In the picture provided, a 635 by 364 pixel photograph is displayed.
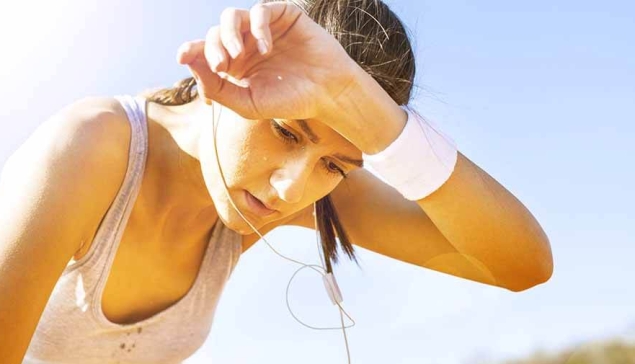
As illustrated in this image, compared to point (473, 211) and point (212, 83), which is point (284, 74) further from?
point (473, 211)

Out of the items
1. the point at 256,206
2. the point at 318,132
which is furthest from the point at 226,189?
the point at 318,132

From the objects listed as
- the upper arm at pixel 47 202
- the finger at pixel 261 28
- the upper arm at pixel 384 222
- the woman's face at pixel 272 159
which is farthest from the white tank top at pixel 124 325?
the finger at pixel 261 28

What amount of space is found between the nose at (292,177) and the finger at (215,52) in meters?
0.50

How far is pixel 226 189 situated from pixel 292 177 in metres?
0.22

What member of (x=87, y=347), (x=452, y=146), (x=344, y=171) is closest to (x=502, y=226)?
(x=452, y=146)

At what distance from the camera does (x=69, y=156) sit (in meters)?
1.58

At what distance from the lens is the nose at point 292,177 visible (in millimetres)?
1702

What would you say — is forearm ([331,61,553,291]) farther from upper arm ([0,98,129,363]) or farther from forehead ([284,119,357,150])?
upper arm ([0,98,129,363])

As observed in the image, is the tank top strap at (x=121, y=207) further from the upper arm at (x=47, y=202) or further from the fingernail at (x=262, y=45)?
the fingernail at (x=262, y=45)

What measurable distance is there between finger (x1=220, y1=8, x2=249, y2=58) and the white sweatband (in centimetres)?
58

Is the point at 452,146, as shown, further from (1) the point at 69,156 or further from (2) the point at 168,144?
(1) the point at 69,156

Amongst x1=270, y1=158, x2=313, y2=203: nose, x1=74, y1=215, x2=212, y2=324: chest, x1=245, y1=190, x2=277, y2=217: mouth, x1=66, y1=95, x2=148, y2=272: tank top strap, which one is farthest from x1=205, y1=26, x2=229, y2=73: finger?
x1=74, y1=215, x2=212, y2=324: chest

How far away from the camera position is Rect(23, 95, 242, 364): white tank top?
1924mm

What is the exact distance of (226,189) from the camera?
1813mm
